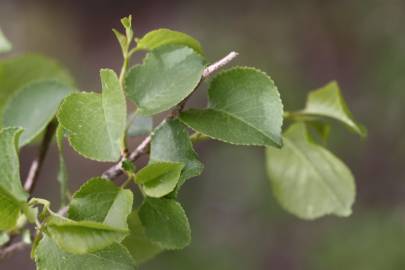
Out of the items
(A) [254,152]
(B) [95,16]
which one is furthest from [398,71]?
(B) [95,16]

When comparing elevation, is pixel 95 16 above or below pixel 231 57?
below

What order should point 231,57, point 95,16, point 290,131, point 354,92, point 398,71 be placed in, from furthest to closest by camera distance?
1. point 95,16
2. point 354,92
3. point 398,71
4. point 290,131
5. point 231,57

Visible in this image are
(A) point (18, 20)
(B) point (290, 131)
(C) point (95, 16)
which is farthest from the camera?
(C) point (95, 16)

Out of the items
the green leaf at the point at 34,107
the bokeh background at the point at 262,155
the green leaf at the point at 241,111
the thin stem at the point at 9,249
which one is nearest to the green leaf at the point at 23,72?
the green leaf at the point at 34,107

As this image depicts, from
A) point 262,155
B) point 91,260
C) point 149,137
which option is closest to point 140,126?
point 149,137

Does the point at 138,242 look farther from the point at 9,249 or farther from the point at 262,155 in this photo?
the point at 262,155

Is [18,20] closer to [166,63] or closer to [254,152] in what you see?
[254,152]

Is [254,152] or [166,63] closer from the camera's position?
[166,63]

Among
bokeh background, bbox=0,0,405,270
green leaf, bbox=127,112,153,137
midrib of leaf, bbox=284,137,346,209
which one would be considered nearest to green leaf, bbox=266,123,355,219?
midrib of leaf, bbox=284,137,346,209
